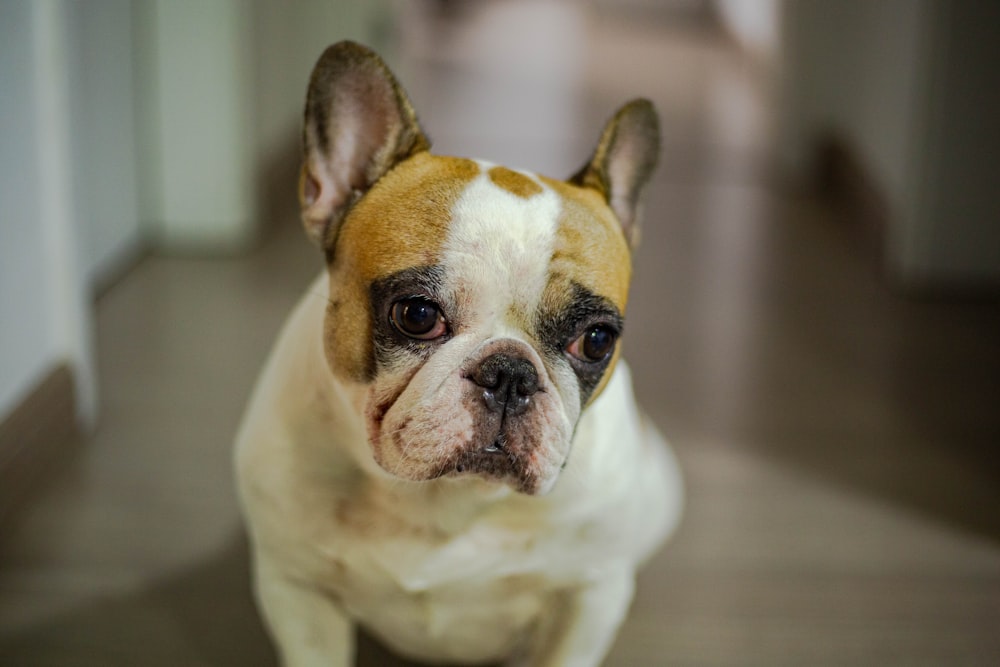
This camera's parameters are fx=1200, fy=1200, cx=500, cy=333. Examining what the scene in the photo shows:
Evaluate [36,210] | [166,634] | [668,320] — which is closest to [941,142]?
[668,320]

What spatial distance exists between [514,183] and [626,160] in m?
0.18

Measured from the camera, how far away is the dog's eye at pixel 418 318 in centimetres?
113

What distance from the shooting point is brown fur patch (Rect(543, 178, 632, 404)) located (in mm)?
1135

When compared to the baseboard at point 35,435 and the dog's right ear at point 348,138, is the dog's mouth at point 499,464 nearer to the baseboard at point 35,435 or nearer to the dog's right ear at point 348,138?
the dog's right ear at point 348,138

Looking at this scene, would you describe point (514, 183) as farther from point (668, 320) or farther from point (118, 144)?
point (118, 144)

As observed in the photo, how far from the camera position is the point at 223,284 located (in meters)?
3.05

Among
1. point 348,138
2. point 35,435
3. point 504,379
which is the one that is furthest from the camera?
point 35,435

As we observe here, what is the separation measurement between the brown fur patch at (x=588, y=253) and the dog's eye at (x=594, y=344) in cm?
3

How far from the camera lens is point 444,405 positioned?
3.62 feet

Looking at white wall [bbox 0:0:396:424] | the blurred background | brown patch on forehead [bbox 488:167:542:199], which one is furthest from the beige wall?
brown patch on forehead [bbox 488:167:542:199]

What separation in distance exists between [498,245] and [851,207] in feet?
9.56

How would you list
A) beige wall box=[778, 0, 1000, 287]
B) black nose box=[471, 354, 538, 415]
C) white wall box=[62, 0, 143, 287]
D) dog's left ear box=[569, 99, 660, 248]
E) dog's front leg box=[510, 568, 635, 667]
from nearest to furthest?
black nose box=[471, 354, 538, 415] → dog's left ear box=[569, 99, 660, 248] → dog's front leg box=[510, 568, 635, 667] → white wall box=[62, 0, 143, 287] → beige wall box=[778, 0, 1000, 287]

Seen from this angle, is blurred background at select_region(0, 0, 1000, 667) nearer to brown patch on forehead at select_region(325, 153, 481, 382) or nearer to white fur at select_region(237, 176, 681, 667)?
white fur at select_region(237, 176, 681, 667)

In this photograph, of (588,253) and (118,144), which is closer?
(588,253)
